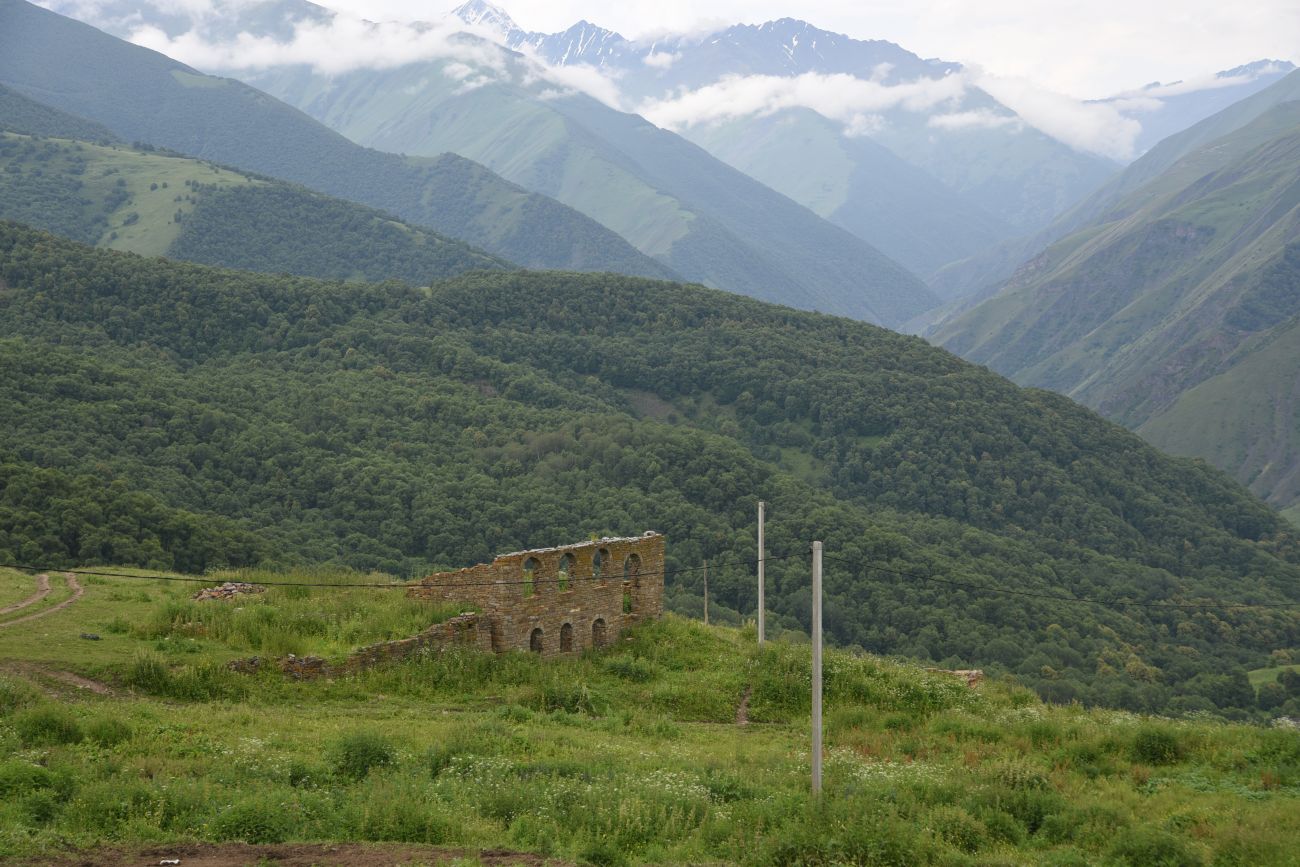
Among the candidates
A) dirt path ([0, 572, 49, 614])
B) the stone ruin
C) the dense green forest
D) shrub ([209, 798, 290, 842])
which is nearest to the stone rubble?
dirt path ([0, 572, 49, 614])

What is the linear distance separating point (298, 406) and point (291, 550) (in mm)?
29901

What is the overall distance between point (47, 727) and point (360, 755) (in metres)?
4.20

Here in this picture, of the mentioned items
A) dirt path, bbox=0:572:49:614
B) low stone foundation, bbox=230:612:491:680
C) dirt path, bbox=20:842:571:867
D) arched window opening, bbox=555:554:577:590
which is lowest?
dirt path, bbox=20:842:571:867

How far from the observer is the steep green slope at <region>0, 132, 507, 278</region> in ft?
571

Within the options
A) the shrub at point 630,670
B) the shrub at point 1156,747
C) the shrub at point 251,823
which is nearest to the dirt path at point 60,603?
the shrub at point 251,823

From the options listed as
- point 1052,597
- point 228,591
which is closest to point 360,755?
point 228,591

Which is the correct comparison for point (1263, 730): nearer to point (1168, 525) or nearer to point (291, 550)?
point (291, 550)

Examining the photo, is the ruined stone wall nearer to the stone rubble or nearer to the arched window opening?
the arched window opening

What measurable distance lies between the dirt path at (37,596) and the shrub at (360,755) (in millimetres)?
8895

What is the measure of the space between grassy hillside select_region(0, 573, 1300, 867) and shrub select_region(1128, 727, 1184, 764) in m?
0.04

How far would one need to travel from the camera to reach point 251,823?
13.7m

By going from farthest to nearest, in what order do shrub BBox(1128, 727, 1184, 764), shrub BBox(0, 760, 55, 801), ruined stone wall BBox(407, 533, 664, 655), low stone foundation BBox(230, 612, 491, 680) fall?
ruined stone wall BBox(407, 533, 664, 655), low stone foundation BBox(230, 612, 491, 680), shrub BBox(1128, 727, 1184, 764), shrub BBox(0, 760, 55, 801)

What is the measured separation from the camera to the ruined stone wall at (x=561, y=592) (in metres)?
25.5

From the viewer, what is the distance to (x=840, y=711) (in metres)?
24.2
